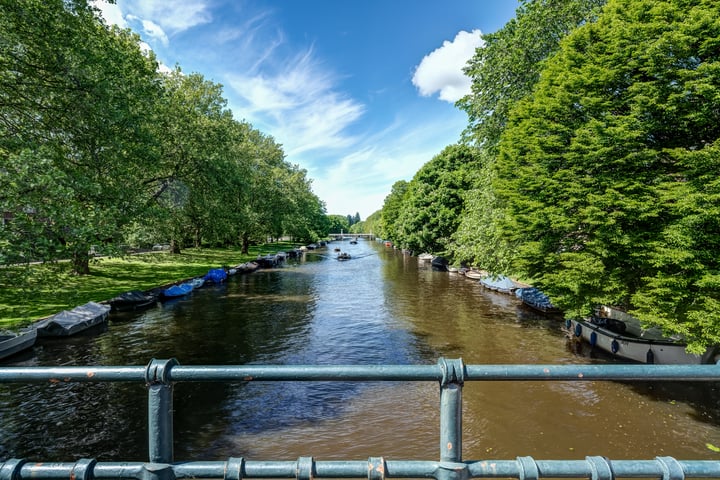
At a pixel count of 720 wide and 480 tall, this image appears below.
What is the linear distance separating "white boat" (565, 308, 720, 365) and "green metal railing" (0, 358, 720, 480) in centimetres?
1494

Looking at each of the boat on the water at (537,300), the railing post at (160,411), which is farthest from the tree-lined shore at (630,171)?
the railing post at (160,411)

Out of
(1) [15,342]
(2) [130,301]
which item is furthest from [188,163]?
(1) [15,342]

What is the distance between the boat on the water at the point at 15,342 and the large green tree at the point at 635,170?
2276 cm

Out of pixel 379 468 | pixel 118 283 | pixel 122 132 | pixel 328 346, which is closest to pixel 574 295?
pixel 328 346

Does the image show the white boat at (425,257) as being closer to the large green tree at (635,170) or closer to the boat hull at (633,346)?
the boat hull at (633,346)

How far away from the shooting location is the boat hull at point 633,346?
46.4ft

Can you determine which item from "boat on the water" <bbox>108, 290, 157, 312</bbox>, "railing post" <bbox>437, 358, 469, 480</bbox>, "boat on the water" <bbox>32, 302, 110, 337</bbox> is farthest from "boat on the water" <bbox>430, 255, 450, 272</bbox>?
"railing post" <bbox>437, 358, 469, 480</bbox>

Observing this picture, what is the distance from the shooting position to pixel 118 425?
11281 mm

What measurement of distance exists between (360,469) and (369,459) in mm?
89

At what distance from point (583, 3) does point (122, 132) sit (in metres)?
26.8

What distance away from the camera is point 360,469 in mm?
2340

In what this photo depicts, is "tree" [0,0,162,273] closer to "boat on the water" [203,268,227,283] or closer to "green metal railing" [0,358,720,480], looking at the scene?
"green metal railing" [0,358,720,480]

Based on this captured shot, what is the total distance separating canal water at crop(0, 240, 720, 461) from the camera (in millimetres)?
10180

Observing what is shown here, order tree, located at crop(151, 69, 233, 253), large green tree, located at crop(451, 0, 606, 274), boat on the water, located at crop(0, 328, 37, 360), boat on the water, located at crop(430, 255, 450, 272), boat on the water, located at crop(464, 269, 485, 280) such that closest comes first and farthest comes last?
boat on the water, located at crop(0, 328, 37, 360), large green tree, located at crop(451, 0, 606, 274), tree, located at crop(151, 69, 233, 253), boat on the water, located at crop(464, 269, 485, 280), boat on the water, located at crop(430, 255, 450, 272)
